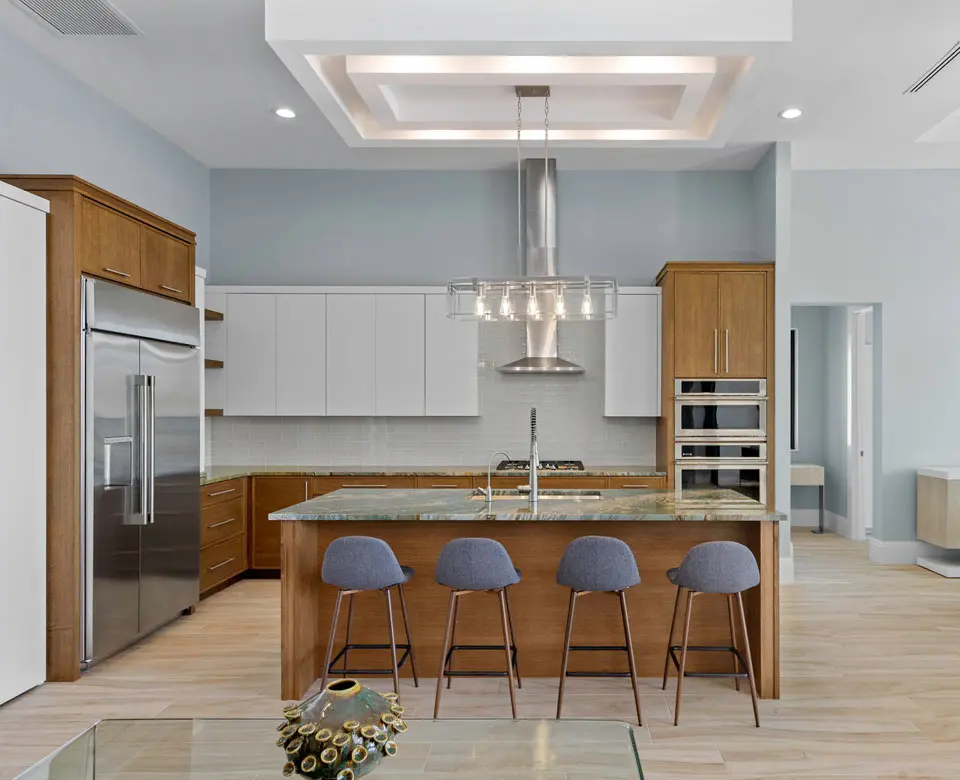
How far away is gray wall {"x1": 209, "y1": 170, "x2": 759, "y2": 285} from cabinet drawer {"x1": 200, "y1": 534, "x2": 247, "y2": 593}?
2.31 metres

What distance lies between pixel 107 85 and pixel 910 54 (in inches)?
191

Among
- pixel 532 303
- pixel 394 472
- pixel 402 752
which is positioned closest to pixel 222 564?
pixel 394 472

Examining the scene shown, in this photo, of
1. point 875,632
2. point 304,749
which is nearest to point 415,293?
point 875,632

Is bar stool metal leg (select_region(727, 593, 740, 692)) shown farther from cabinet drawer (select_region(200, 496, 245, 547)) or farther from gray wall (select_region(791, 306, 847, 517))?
gray wall (select_region(791, 306, 847, 517))

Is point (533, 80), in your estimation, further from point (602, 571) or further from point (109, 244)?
point (602, 571)

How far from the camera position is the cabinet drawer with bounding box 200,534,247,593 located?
5.51 meters

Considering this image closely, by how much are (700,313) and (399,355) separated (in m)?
2.45

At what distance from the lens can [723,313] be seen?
6055mm

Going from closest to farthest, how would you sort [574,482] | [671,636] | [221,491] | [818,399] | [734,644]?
[671,636] → [734,644] → [221,491] → [574,482] → [818,399]

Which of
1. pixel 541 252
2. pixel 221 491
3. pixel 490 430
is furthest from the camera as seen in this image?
pixel 490 430

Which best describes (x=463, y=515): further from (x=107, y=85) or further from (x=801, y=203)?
(x=801, y=203)

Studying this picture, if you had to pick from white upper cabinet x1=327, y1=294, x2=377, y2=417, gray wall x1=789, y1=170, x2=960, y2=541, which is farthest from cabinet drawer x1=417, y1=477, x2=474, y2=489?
→ gray wall x1=789, y1=170, x2=960, y2=541

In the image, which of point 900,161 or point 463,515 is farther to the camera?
point 900,161

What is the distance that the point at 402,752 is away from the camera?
190 centimetres
